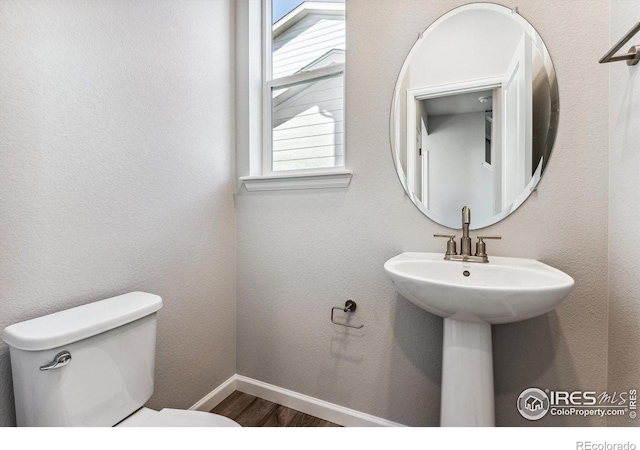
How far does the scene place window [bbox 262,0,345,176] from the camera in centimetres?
158

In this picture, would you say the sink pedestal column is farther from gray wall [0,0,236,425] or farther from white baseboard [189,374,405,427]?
gray wall [0,0,236,425]

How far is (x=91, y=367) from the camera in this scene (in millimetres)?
884

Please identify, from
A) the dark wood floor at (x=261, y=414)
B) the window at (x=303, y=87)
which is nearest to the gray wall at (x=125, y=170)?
the dark wood floor at (x=261, y=414)

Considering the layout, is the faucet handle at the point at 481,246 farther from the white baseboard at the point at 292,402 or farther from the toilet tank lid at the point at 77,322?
the toilet tank lid at the point at 77,322

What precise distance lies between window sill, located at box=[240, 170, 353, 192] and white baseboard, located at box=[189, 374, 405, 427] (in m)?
1.06

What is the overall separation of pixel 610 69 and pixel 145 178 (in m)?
1.74

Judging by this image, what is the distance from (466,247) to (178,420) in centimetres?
116

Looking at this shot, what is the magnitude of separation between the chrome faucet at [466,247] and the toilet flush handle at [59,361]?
4.10 ft

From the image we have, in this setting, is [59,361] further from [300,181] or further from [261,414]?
[300,181]

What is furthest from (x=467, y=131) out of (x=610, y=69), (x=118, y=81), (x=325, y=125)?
(x=118, y=81)

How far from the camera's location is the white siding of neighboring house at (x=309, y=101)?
5.20ft

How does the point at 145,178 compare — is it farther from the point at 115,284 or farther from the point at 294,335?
the point at 294,335

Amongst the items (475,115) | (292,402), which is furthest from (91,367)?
(475,115)

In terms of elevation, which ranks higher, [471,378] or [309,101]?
[309,101]
